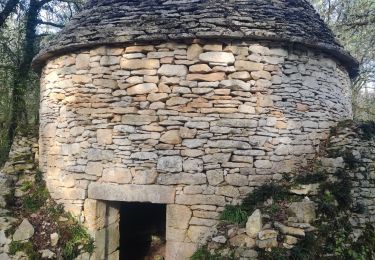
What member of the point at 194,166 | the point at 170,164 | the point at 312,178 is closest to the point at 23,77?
the point at 170,164

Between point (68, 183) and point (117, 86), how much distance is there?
193 cm

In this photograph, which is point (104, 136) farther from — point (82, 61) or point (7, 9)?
point (7, 9)

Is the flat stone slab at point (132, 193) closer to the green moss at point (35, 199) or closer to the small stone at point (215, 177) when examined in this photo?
the small stone at point (215, 177)

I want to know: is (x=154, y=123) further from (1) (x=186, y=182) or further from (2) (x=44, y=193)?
(2) (x=44, y=193)

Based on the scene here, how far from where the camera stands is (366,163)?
5531 mm

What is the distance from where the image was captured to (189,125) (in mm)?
5285

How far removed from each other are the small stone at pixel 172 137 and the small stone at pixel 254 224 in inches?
61.8

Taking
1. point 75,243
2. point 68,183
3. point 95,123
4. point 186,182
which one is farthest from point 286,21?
point 75,243

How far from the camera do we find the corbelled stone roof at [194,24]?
5.31m

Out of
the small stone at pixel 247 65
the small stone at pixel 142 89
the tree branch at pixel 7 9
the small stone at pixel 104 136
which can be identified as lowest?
the small stone at pixel 104 136

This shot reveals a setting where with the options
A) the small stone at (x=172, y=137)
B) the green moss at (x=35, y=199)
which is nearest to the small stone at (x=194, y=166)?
the small stone at (x=172, y=137)

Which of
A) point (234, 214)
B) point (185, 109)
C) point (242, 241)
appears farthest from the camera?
point (185, 109)

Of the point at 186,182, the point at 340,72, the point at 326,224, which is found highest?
the point at 340,72

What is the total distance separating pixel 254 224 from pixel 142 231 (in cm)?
359
